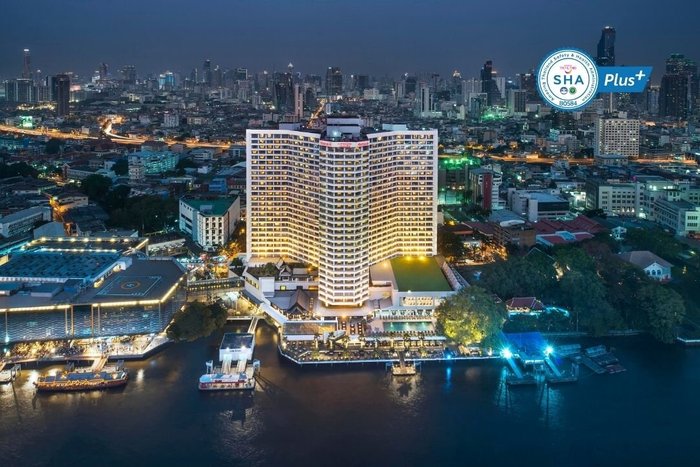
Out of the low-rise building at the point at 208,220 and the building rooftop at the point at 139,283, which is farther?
the low-rise building at the point at 208,220

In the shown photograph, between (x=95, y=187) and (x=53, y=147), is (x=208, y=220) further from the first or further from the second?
(x=53, y=147)

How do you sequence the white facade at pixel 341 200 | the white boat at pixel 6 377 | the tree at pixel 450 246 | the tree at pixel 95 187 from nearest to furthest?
the white boat at pixel 6 377 → the white facade at pixel 341 200 → the tree at pixel 450 246 → the tree at pixel 95 187

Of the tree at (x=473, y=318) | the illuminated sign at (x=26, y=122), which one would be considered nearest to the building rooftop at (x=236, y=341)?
the tree at (x=473, y=318)

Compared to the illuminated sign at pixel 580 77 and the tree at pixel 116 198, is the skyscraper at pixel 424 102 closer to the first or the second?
the tree at pixel 116 198

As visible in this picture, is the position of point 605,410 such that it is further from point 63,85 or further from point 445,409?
point 63,85

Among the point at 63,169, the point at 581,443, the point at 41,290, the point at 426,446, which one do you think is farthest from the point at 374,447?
the point at 63,169

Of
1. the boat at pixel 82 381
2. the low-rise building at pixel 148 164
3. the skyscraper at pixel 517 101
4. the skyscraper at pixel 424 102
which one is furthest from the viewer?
the skyscraper at pixel 517 101

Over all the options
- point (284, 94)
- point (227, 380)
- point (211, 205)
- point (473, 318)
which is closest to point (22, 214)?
point (211, 205)
